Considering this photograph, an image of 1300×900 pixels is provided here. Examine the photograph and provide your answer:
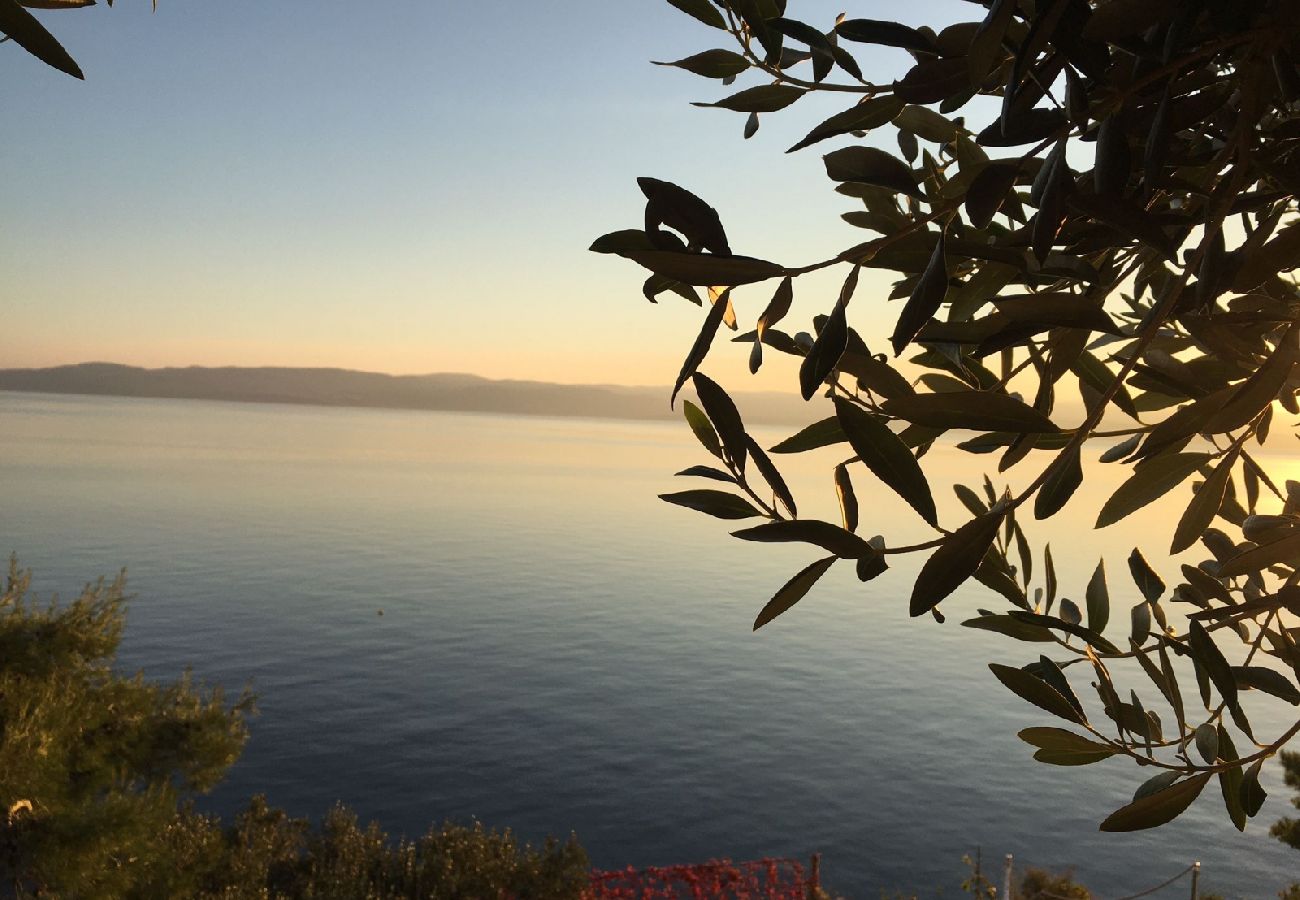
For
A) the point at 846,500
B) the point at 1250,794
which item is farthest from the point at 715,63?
the point at 1250,794

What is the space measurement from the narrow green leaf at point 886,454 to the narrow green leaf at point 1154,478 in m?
0.55

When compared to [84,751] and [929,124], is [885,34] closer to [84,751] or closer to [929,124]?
[929,124]

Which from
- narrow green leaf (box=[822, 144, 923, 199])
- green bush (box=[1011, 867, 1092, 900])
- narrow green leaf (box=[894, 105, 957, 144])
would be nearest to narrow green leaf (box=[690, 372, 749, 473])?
narrow green leaf (box=[822, 144, 923, 199])

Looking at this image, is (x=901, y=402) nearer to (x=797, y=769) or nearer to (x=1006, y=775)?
(x=797, y=769)

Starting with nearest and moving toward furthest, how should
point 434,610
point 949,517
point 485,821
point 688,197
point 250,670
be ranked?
point 688,197
point 485,821
point 250,670
point 434,610
point 949,517

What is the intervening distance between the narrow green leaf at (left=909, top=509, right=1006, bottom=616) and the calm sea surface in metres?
26.2

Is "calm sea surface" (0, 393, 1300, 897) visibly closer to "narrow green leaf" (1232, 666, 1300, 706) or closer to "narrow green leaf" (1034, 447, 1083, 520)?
"narrow green leaf" (1232, 666, 1300, 706)

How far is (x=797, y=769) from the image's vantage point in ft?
106

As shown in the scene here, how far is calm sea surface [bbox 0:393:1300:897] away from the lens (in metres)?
27.5

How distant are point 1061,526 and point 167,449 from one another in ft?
356

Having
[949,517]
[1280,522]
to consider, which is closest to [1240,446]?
[1280,522]

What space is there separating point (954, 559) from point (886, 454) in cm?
10

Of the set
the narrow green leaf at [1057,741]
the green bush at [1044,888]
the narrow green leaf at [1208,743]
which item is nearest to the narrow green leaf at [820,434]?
the narrow green leaf at [1057,741]

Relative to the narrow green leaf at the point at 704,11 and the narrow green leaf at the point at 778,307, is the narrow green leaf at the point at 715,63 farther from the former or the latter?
the narrow green leaf at the point at 778,307
